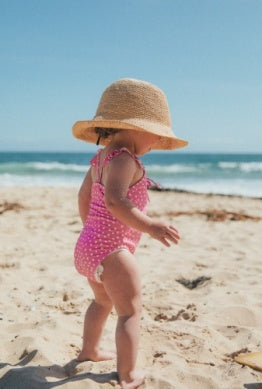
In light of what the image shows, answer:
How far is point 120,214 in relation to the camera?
76.8 inches

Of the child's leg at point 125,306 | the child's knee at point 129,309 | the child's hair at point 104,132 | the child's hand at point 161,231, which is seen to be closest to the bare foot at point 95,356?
the child's leg at point 125,306

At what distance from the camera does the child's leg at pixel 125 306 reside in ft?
6.56

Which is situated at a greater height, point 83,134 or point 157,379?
point 83,134

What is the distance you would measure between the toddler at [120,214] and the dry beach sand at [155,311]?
0.20 metres

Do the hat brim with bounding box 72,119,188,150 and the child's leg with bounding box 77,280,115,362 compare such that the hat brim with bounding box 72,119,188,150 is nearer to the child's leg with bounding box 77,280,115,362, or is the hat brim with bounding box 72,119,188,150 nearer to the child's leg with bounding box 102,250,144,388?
the child's leg with bounding box 102,250,144,388

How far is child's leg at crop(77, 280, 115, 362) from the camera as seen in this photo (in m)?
2.29

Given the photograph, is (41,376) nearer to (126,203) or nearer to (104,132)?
(126,203)

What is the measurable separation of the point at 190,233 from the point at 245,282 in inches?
90.4

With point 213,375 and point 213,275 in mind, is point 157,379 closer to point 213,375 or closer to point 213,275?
point 213,375

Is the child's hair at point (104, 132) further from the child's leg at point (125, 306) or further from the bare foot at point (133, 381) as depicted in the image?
the bare foot at point (133, 381)

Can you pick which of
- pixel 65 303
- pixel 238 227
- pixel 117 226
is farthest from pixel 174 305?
pixel 238 227

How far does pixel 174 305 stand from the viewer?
3.21 meters

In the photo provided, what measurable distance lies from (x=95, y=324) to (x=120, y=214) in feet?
2.23

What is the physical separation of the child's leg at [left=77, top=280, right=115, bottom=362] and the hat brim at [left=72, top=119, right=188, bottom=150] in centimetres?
76
